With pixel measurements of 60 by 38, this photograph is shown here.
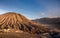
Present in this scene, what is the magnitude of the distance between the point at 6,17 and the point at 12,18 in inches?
22.6

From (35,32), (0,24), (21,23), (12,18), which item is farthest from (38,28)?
(0,24)

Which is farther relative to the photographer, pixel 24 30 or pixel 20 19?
pixel 20 19

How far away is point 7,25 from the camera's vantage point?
11828 mm

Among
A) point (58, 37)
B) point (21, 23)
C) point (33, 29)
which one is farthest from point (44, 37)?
point (21, 23)

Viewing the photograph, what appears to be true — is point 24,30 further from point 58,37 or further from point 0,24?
point 58,37

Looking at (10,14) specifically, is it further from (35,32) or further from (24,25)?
(35,32)

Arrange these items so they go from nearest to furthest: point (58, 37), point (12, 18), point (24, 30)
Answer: point (58, 37) → point (24, 30) → point (12, 18)

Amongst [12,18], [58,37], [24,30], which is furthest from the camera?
[12,18]

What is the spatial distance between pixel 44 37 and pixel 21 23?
3.51m

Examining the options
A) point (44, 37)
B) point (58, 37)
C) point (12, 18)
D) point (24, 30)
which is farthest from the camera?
point (12, 18)

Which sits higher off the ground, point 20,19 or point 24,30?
point 20,19

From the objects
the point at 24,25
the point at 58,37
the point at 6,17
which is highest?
the point at 6,17

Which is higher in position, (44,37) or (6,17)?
(6,17)

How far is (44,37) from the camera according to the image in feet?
33.1
